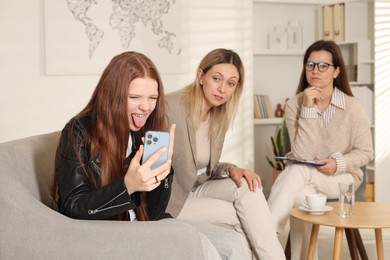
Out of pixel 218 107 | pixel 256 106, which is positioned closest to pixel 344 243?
pixel 218 107

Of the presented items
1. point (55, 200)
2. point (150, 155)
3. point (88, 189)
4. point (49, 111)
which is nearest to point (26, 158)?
point (55, 200)

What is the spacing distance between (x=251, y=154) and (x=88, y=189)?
3.27 meters

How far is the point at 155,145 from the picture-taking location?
6.64 feet

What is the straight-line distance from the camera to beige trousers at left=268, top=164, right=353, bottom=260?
130 inches

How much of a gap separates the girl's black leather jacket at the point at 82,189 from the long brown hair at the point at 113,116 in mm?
24

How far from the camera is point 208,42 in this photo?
199 inches

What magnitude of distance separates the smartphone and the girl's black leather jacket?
0.40 feet

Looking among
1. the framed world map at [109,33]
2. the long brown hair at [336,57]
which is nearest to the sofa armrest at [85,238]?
the long brown hair at [336,57]

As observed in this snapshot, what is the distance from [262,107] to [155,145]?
3.53 metres

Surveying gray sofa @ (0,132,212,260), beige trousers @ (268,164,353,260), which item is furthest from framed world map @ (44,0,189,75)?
gray sofa @ (0,132,212,260)

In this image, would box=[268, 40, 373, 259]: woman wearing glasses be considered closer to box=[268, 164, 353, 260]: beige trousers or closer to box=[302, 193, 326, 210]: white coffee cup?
box=[268, 164, 353, 260]: beige trousers

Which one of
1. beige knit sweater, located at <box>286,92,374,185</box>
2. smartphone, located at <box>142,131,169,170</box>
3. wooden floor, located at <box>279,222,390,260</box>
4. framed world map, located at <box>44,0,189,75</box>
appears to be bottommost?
wooden floor, located at <box>279,222,390,260</box>

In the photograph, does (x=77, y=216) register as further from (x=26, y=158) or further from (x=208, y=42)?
(x=208, y=42)

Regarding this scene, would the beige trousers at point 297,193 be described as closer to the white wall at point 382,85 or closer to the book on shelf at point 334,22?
the white wall at point 382,85
